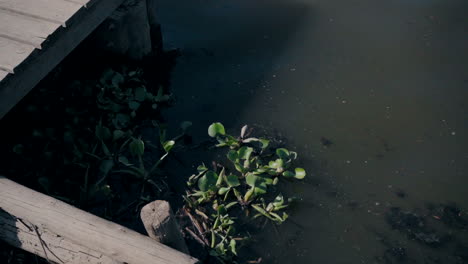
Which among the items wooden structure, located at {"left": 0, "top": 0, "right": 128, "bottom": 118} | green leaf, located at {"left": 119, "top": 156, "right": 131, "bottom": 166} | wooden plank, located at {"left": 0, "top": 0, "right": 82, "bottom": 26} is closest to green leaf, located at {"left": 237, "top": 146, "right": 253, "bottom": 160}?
green leaf, located at {"left": 119, "top": 156, "right": 131, "bottom": 166}

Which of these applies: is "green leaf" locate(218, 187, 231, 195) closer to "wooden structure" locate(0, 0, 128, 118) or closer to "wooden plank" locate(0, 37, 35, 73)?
"wooden structure" locate(0, 0, 128, 118)

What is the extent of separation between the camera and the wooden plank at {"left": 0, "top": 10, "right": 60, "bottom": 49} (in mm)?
2420

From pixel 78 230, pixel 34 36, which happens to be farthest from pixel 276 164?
pixel 34 36

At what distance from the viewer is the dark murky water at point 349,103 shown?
293 cm

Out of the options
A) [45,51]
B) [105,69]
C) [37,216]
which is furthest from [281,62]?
[37,216]

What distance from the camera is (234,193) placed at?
305cm

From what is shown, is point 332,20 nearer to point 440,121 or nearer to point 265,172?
point 440,121

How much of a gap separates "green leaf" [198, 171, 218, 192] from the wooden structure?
43.5 inches

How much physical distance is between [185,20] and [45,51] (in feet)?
6.66

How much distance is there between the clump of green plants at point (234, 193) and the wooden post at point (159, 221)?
73 cm

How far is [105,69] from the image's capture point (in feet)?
12.0

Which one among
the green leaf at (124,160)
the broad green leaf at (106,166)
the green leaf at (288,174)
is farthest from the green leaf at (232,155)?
the broad green leaf at (106,166)

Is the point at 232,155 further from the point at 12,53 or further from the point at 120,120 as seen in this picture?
the point at 12,53

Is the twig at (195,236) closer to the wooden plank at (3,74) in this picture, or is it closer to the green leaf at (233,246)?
the green leaf at (233,246)
